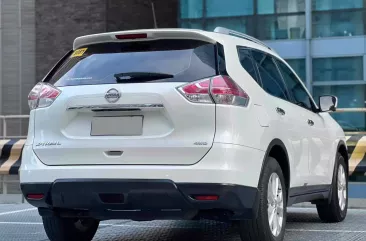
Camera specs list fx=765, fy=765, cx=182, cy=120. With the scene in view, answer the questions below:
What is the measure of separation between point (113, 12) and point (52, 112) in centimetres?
1950

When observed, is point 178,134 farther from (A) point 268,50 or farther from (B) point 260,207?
(A) point 268,50

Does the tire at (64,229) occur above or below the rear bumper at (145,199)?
below

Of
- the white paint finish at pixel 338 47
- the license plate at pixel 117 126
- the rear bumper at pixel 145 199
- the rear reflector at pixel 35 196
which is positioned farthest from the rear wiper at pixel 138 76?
the white paint finish at pixel 338 47

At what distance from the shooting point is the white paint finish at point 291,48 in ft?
83.5

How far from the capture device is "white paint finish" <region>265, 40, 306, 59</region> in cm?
2544

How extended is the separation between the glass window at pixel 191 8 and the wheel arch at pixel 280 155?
20.2 metres

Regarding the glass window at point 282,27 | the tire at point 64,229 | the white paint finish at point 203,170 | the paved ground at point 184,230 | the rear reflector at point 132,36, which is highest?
the glass window at point 282,27

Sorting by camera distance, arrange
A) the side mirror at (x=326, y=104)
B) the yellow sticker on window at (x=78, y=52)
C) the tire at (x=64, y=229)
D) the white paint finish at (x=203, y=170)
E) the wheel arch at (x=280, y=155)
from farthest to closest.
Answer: the side mirror at (x=326, y=104) → the tire at (x=64, y=229) → the yellow sticker on window at (x=78, y=52) → the wheel arch at (x=280, y=155) → the white paint finish at (x=203, y=170)

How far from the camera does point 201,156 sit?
17.7 ft

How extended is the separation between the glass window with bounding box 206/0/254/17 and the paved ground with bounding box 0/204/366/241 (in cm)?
1738

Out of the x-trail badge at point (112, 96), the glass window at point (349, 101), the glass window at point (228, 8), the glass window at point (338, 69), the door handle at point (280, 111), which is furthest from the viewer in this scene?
the glass window at point (228, 8)

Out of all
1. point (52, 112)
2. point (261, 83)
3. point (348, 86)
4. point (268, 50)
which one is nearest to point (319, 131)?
point (268, 50)

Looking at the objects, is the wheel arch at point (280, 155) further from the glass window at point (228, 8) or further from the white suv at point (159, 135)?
the glass window at point (228, 8)

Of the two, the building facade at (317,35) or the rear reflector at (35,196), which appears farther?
the building facade at (317,35)
